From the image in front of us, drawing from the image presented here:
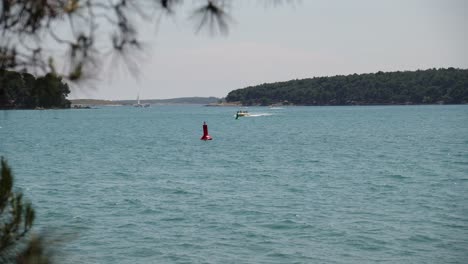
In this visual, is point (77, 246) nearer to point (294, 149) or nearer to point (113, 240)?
point (113, 240)

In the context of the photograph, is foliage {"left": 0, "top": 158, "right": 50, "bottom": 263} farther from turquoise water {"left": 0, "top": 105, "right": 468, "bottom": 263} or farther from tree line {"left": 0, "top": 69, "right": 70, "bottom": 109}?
tree line {"left": 0, "top": 69, "right": 70, "bottom": 109}

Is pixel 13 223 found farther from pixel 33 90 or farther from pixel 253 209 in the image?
pixel 253 209

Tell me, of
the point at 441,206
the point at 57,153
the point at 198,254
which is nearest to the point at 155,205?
the point at 198,254

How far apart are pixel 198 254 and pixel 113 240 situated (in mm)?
2714

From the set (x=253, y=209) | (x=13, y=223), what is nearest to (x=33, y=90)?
(x=13, y=223)

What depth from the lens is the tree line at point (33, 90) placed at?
3.97 meters

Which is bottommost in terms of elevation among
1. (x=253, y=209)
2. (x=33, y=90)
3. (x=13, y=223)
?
(x=253, y=209)

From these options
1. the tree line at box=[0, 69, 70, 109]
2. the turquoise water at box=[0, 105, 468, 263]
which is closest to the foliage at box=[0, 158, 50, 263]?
the turquoise water at box=[0, 105, 468, 263]

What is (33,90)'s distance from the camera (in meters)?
4.07

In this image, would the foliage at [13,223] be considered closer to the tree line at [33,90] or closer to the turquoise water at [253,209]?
the turquoise water at [253,209]

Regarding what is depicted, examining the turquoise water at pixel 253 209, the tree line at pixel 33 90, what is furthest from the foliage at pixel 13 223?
the tree line at pixel 33 90

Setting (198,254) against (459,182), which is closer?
(198,254)

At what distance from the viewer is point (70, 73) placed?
3.89 metres

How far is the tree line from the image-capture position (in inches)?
156
